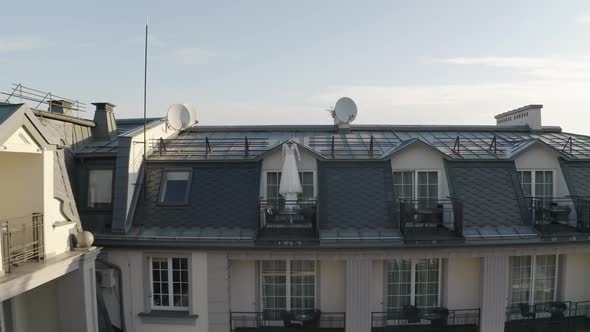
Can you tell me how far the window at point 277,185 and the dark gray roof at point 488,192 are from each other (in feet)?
17.2

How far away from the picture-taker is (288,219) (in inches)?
523

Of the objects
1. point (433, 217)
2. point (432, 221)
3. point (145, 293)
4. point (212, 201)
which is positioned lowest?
point (145, 293)

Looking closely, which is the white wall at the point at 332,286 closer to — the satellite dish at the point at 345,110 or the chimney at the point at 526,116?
the satellite dish at the point at 345,110

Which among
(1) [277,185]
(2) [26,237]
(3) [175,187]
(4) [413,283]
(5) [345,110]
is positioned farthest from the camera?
(5) [345,110]

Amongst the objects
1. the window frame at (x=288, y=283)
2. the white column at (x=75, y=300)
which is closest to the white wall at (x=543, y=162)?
the window frame at (x=288, y=283)

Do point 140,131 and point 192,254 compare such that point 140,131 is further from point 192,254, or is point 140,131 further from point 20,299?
point 20,299

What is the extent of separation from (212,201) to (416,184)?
7.77 meters

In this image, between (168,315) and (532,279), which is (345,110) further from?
(168,315)

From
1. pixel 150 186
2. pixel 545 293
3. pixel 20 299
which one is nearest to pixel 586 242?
pixel 545 293

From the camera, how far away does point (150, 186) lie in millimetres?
14062

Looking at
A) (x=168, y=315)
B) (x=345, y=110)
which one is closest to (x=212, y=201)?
(x=168, y=315)

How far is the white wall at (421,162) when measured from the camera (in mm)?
14125

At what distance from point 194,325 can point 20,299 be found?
206 inches

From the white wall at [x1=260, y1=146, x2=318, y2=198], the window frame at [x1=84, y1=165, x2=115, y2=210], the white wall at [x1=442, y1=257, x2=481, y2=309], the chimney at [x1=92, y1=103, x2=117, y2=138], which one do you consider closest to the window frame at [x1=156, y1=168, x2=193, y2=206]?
the window frame at [x1=84, y1=165, x2=115, y2=210]
